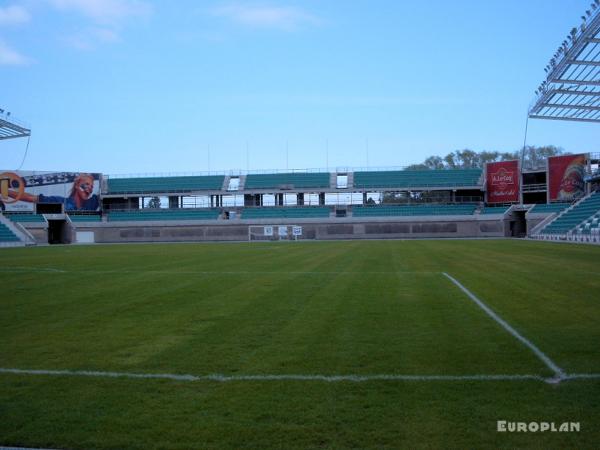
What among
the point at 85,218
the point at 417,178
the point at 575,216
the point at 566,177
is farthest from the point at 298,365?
the point at 85,218

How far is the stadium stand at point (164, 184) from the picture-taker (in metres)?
76.2

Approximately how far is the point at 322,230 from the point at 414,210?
42.7 feet

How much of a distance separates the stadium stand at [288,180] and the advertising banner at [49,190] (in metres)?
22.5

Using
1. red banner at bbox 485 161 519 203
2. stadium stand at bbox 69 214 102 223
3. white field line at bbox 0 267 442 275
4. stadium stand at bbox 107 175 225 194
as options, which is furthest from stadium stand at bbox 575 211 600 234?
stadium stand at bbox 69 214 102 223

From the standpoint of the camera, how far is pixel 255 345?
8219 millimetres

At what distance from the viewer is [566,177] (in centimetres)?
5791

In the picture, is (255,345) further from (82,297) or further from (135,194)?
(135,194)

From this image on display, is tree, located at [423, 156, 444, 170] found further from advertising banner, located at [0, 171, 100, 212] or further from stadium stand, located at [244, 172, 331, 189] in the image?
advertising banner, located at [0, 171, 100, 212]

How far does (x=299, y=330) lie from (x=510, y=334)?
11.9 feet

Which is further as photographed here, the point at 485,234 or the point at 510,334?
the point at 485,234

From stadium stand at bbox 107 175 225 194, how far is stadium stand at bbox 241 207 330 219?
7485 millimetres

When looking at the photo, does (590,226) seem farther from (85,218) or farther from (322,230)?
(85,218)

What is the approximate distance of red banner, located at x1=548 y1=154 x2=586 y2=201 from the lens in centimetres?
5678

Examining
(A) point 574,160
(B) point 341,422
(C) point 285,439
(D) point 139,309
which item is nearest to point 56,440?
(C) point 285,439
